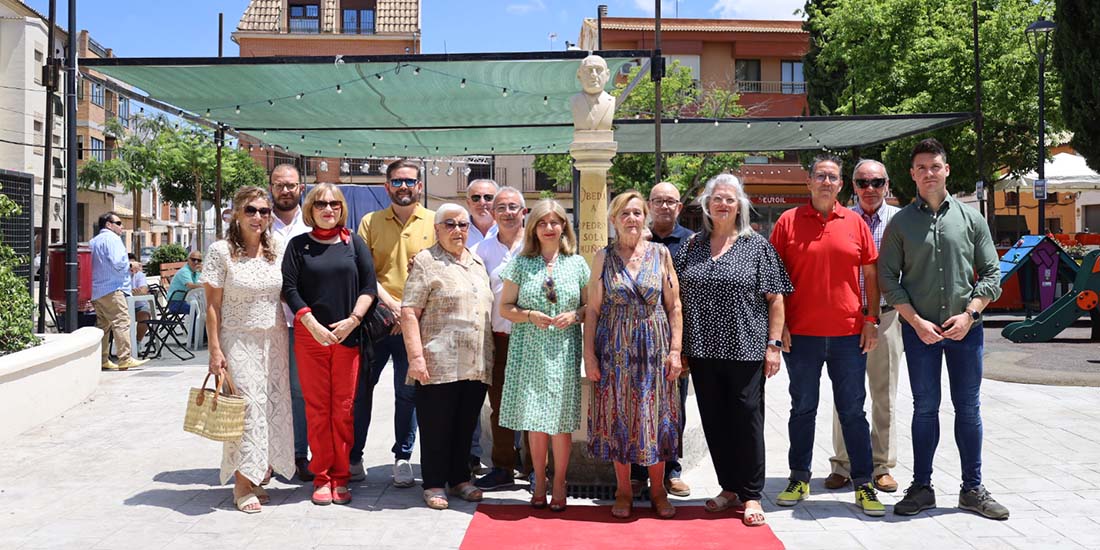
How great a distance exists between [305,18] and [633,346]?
48.2 meters

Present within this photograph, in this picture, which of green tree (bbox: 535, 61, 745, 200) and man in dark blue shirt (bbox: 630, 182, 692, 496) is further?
green tree (bbox: 535, 61, 745, 200)

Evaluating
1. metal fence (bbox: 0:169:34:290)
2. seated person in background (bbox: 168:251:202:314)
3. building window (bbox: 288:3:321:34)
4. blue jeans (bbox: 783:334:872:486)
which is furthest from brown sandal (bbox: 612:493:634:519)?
building window (bbox: 288:3:321:34)

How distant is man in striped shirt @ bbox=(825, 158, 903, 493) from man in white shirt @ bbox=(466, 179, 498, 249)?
2.26 m

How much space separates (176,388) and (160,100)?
3.86m

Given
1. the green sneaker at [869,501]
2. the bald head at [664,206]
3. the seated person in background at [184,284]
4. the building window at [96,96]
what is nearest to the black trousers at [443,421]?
the bald head at [664,206]

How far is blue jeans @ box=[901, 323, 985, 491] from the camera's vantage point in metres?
4.99

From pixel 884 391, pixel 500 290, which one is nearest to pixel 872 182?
pixel 884 391

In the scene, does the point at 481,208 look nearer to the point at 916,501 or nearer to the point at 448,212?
the point at 448,212

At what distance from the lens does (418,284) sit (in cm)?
519

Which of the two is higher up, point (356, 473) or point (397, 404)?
point (397, 404)

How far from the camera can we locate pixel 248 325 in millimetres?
5176

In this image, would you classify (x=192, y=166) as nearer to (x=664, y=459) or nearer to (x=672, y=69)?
(x=672, y=69)

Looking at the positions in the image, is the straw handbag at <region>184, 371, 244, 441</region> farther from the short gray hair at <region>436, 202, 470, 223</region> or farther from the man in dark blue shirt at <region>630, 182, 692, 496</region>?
the man in dark blue shirt at <region>630, 182, 692, 496</region>

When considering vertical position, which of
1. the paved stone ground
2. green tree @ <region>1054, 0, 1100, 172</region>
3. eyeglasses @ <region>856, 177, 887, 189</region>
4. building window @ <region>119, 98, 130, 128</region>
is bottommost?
the paved stone ground
